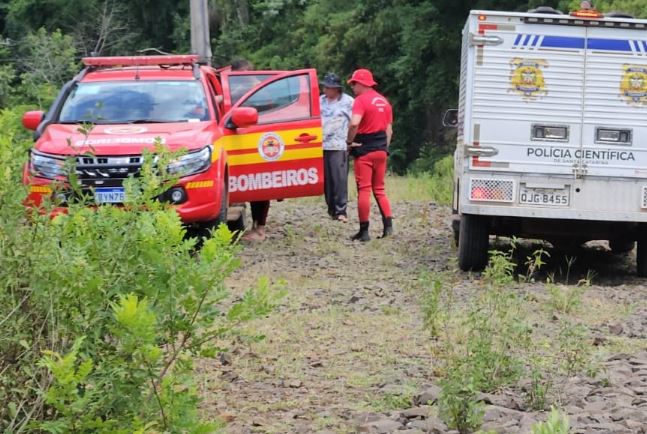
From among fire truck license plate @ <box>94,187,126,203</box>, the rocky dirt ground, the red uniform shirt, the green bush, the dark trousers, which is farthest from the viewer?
the dark trousers

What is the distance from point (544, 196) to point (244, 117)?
2942 millimetres

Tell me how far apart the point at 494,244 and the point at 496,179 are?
3.09 m

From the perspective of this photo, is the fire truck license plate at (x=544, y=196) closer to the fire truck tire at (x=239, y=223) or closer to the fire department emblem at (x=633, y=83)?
the fire department emblem at (x=633, y=83)

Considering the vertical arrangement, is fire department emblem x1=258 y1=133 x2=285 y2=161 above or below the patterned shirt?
above

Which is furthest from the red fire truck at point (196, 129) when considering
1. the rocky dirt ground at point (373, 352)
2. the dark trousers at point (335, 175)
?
the dark trousers at point (335, 175)

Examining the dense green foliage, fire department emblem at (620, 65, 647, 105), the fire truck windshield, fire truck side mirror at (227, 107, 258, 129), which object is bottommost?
the dense green foliage

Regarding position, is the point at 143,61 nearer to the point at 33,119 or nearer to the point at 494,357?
the point at 33,119

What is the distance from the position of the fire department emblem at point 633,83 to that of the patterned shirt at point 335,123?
15.0 feet

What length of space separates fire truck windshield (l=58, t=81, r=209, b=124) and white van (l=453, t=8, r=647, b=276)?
2.72 meters

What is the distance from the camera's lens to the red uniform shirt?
42.8 ft

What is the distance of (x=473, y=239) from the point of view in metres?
10.9

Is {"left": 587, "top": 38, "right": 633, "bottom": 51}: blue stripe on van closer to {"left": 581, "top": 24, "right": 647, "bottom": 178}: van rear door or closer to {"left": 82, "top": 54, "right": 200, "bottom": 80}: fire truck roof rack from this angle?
{"left": 581, "top": 24, "right": 647, "bottom": 178}: van rear door

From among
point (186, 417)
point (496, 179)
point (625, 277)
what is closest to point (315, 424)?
point (186, 417)

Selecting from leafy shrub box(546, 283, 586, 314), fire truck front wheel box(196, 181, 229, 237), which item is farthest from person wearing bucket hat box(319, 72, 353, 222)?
leafy shrub box(546, 283, 586, 314)
